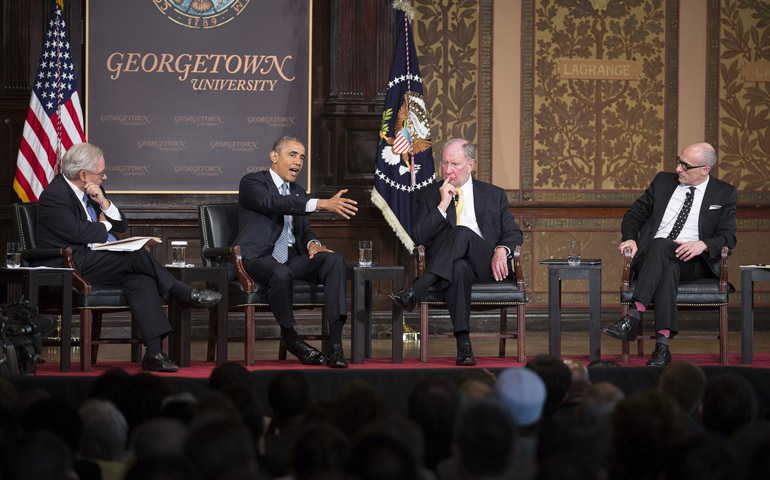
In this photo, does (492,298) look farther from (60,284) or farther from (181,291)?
(60,284)

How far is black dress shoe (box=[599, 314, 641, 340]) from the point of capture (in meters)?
4.82

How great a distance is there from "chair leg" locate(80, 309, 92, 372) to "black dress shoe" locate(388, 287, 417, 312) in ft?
4.97

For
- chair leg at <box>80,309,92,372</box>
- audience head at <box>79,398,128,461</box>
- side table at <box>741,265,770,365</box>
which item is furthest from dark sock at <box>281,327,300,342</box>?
audience head at <box>79,398,128,461</box>

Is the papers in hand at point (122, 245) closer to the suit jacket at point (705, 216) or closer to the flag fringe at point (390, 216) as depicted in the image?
the flag fringe at point (390, 216)

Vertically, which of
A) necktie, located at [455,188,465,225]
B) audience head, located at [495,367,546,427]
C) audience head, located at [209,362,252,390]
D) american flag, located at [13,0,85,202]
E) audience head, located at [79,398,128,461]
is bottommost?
audience head, located at [79,398,128,461]

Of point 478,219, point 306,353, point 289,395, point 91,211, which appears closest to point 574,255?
point 478,219

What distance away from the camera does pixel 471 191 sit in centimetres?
559

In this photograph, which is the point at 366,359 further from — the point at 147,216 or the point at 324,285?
the point at 147,216

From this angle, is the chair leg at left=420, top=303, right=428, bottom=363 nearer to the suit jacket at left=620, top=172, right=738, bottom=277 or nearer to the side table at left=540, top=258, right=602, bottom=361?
the side table at left=540, top=258, right=602, bottom=361

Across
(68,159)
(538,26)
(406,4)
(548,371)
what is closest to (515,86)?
(538,26)

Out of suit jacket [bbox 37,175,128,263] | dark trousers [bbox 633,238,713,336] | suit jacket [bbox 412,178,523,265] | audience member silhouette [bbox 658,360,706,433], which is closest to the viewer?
audience member silhouette [bbox 658,360,706,433]

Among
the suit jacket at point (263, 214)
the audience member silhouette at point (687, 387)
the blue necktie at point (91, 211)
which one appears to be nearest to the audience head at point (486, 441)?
the audience member silhouette at point (687, 387)

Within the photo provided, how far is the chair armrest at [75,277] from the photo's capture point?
4.68 m

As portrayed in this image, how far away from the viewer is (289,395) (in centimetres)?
284
